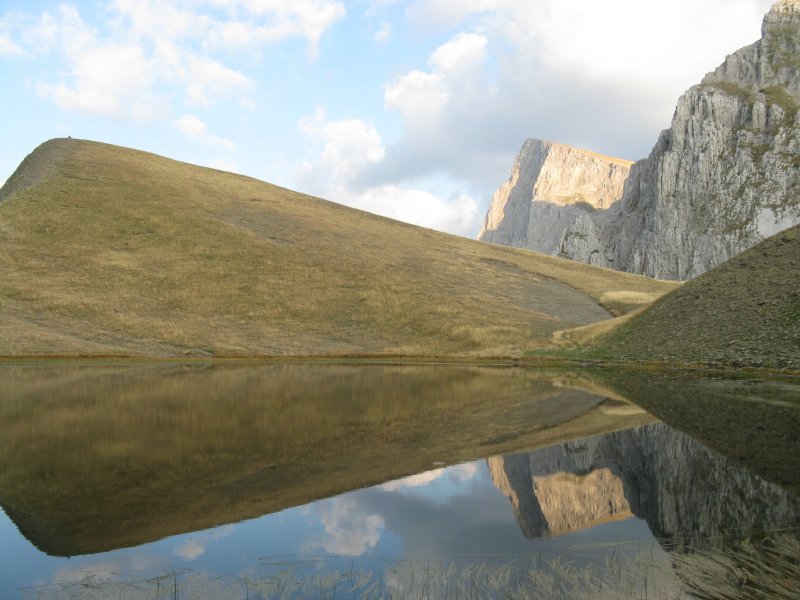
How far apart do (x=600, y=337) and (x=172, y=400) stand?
56.4 metres

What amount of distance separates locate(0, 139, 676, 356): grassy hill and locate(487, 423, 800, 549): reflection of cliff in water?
5617 centimetres

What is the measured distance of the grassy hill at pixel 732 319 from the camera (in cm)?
5538

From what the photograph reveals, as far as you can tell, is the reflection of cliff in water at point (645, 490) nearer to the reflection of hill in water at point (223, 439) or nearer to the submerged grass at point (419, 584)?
the submerged grass at point (419, 584)

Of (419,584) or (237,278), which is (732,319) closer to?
(419,584)

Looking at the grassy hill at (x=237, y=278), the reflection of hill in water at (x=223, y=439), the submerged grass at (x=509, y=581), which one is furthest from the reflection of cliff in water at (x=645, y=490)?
the grassy hill at (x=237, y=278)

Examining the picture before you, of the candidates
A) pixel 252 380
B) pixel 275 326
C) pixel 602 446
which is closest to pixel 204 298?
pixel 275 326

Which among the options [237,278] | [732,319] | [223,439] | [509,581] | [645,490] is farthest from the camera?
[237,278]

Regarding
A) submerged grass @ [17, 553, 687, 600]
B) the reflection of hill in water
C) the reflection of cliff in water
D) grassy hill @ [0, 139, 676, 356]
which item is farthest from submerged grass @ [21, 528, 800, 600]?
grassy hill @ [0, 139, 676, 356]

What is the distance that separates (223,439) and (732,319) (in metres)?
56.0

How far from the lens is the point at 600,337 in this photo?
77188 mm

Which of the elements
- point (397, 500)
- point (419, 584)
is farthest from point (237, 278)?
point (419, 584)

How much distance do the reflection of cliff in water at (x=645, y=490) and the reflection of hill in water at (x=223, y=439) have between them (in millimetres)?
2448

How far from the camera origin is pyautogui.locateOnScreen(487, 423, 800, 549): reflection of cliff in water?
1413 centimetres

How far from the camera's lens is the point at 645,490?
17.2 m
